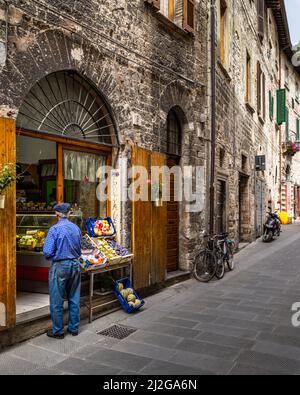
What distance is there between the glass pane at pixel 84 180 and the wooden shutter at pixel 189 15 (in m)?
3.91

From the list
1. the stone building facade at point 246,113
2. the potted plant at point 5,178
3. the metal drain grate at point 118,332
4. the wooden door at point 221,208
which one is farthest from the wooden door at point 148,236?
the wooden door at point 221,208

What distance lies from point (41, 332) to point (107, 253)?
143cm

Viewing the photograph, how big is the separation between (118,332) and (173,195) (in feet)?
13.0

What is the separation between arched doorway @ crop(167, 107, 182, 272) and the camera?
328 inches

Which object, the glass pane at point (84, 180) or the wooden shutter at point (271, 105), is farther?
the wooden shutter at point (271, 105)

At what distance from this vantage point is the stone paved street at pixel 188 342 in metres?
3.96

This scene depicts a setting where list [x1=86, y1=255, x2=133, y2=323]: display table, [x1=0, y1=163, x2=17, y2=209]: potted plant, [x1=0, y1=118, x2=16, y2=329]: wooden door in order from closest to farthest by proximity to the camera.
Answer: [x1=0, y1=163, x2=17, y2=209]: potted plant < [x1=0, y1=118, x2=16, y2=329]: wooden door < [x1=86, y1=255, x2=133, y2=323]: display table

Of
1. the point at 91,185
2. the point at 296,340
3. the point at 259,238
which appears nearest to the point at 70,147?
the point at 91,185

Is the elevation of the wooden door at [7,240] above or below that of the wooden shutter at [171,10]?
below

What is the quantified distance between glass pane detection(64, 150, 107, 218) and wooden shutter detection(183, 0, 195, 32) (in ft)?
12.8

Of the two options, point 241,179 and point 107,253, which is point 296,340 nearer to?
point 107,253

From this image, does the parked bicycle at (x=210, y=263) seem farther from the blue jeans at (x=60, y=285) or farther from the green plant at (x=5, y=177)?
the green plant at (x=5, y=177)

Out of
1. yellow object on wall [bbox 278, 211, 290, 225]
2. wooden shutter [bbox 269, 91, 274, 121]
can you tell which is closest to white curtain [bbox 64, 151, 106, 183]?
wooden shutter [bbox 269, 91, 274, 121]

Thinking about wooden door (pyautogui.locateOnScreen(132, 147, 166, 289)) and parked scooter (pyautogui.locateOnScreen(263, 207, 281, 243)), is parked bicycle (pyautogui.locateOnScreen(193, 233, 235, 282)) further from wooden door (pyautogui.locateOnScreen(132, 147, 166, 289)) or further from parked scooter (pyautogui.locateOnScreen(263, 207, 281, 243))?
parked scooter (pyautogui.locateOnScreen(263, 207, 281, 243))
